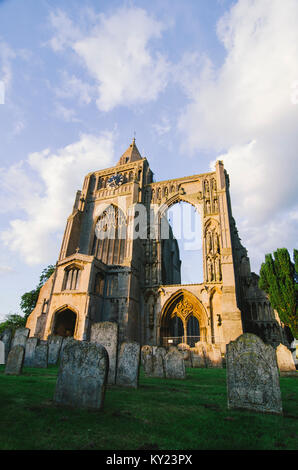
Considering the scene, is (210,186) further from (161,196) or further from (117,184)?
(117,184)

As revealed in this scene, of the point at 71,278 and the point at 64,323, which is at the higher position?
the point at 71,278

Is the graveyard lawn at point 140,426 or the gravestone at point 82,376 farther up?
the gravestone at point 82,376

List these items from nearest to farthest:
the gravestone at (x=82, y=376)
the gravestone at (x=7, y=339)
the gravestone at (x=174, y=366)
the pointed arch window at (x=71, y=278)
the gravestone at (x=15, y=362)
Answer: the gravestone at (x=82, y=376) → the gravestone at (x=15, y=362) → the gravestone at (x=174, y=366) → the gravestone at (x=7, y=339) → the pointed arch window at (x=71, y=278)

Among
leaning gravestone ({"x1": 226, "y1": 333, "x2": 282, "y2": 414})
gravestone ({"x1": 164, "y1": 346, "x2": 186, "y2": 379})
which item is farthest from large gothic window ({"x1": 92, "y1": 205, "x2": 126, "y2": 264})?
leaning gravestone ({"x1": 226, "y1": 333, "x2": 282, "y2": 414})

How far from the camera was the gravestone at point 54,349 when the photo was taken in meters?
12.2

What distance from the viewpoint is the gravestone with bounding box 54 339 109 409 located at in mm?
3902

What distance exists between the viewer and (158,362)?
8.76 m

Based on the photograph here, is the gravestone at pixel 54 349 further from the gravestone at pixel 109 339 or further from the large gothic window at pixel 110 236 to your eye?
the large gothic window at pixel 110 236

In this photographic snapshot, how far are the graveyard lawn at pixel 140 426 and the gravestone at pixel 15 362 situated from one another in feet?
10.3

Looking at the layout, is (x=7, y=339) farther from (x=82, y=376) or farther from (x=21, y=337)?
(x=82, y=376)

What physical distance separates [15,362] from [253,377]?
6854 mm

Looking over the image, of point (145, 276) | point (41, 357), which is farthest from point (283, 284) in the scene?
point (41, 357)

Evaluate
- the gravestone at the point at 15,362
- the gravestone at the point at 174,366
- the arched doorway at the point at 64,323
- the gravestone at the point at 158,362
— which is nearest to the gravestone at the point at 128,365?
the gravestone at the point at 174,366

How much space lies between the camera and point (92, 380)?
4.00m
